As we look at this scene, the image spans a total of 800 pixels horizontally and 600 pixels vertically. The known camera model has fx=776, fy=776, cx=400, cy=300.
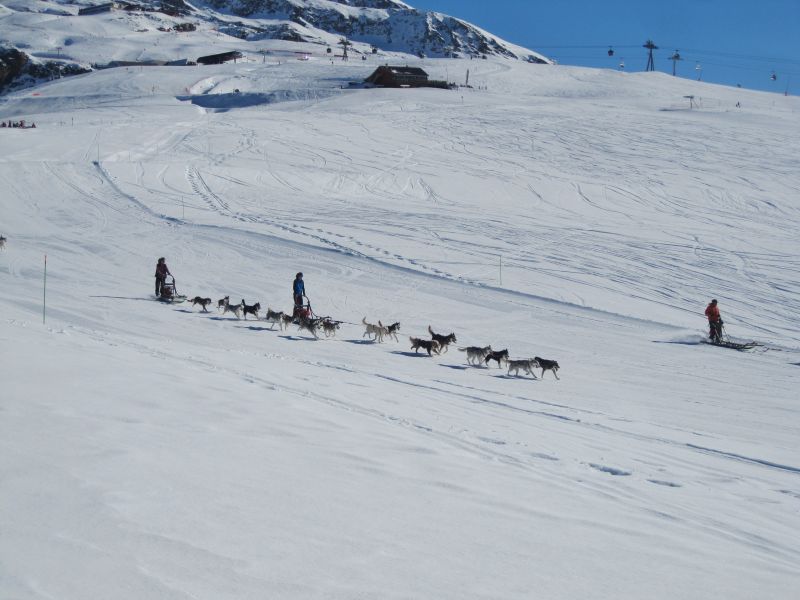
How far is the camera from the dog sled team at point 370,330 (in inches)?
514

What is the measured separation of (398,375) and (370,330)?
3.35 metres

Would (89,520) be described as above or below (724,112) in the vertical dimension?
below

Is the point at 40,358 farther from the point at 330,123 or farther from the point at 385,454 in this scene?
the point at 330,123

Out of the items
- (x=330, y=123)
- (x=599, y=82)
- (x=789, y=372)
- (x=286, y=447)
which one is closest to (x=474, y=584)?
(x=286, y=447)

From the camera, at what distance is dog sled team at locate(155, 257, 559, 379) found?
13047mm

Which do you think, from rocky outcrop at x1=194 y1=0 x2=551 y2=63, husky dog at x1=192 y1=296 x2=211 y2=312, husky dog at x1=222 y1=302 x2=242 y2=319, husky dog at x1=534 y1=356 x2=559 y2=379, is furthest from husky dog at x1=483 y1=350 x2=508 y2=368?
rocky outcrop at x1=194 y1=0 x2=551 y2=63

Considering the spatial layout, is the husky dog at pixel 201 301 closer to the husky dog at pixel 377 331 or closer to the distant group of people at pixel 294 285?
the distant group of people at pixel 294 285

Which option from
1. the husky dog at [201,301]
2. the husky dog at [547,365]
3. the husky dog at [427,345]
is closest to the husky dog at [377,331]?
the husky dog at [427,345]

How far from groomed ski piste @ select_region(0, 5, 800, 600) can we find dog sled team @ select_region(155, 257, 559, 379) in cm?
27

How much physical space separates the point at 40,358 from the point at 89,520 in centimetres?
459

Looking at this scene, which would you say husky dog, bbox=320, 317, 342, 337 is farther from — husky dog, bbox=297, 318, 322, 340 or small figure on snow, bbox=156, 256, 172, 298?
small figure on snow, bbox=156, 256, 172, 298

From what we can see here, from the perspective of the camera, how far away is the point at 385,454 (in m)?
6.22

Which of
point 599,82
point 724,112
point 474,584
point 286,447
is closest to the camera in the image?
point 474,584

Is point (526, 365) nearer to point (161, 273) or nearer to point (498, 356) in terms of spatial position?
point (498, 356)
